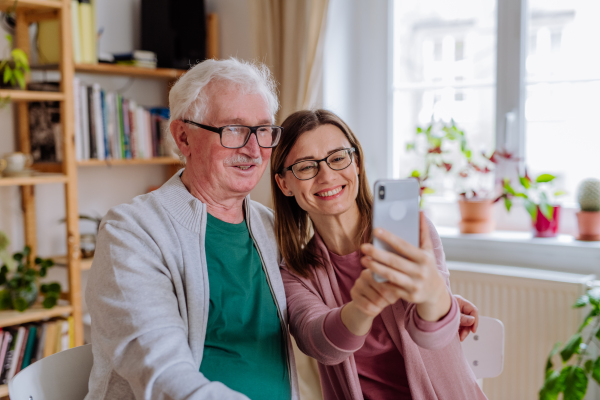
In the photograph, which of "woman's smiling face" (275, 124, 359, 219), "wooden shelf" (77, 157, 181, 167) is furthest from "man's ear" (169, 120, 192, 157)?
"wooden shelf" (77, 157, 181, 167)

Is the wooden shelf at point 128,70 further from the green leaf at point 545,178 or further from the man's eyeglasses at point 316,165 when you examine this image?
the green leaf at point 545,178

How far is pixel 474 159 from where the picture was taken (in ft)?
8.78

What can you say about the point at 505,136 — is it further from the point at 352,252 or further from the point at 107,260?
the point at 107,260

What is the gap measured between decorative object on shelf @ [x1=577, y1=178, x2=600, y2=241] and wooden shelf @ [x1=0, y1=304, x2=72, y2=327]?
224cm

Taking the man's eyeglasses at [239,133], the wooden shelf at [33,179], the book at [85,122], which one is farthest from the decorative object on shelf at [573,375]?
the book at [85,122]

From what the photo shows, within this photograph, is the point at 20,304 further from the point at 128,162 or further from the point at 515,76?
the point at 515,76

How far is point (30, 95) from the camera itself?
2186mm

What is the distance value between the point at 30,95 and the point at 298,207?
136 centimetres

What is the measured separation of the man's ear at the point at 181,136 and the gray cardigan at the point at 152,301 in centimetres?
10

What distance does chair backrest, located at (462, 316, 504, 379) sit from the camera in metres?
1.62

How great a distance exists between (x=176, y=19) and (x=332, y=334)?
222 centimetres

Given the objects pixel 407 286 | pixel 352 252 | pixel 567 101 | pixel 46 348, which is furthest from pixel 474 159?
pixel 46 348

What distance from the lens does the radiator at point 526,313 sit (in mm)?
2121

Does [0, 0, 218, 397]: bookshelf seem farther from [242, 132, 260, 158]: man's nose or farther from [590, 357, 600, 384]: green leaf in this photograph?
[590, 357, 600, 384]: green leaf
